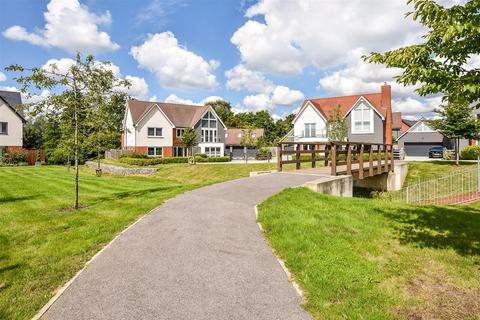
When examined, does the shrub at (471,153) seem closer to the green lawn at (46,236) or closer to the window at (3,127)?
the green lawn at (46,236)

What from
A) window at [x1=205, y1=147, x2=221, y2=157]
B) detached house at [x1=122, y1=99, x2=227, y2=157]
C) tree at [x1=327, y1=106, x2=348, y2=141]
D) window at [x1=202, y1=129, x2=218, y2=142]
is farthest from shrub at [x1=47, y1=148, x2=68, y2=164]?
tree at [x1=327, y1=106, x2=348, y2=141]

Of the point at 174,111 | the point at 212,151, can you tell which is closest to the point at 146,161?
the point at 174,111

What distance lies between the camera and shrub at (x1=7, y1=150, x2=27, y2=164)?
1465 inches

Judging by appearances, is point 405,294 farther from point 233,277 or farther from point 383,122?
point 383,122

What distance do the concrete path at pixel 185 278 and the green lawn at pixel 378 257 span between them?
1.80 ft

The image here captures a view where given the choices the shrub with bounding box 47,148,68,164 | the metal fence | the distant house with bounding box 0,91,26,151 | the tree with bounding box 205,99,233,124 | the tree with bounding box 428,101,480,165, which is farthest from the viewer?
the tree with bounding box 205,99,233,124

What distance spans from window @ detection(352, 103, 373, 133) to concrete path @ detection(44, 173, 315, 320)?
120ft

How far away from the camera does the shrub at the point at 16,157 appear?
37219mm

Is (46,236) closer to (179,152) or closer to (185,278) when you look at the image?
(185,278)

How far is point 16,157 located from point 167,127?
19589 millimetres

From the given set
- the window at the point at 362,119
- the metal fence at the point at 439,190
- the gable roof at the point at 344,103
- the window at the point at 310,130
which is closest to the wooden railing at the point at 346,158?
the metal fence at the point at 439,190

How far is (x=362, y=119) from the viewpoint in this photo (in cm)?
4116

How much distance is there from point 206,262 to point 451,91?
215 inches

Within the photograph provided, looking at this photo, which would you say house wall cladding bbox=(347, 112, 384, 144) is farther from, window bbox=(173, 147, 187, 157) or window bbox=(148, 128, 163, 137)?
window bbox=(148, 128, 163, 137)
